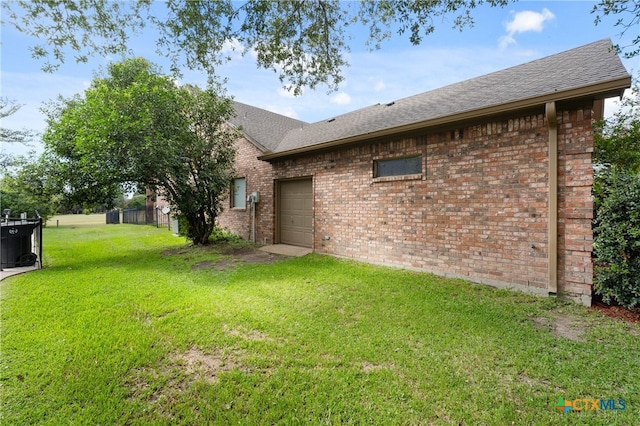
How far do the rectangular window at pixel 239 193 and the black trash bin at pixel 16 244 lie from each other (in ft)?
18.2

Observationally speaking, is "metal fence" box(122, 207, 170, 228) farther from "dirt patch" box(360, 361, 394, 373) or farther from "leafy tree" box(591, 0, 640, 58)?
"leafy tree" box(591, 0, 640, 58)

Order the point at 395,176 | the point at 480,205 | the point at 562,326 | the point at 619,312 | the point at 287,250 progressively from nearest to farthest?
the point at 562,326 < the point at 619,312 < the point at 480,205 < the point at 395,176 < the point at 287,250

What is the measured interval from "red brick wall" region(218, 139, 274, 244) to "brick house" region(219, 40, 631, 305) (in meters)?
1.39

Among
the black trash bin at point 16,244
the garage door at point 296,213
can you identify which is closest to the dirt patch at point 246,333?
the garage door at point 296,213

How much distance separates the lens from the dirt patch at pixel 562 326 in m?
3.20

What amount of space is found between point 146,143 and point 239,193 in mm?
4000

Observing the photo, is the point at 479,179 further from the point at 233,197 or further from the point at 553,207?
the point at 233,197

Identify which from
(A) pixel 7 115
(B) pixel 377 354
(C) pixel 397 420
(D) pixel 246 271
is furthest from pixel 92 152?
(A) pixel 7 115

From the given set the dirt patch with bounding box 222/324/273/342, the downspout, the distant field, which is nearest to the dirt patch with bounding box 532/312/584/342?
the downspout

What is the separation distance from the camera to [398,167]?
20.2 ft

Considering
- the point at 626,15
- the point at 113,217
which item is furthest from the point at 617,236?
the point at 113,217

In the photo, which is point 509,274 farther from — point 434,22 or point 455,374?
point 434,22

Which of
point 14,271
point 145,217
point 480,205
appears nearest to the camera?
point 480,205

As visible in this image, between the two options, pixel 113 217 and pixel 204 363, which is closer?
A: pixel 204 363
